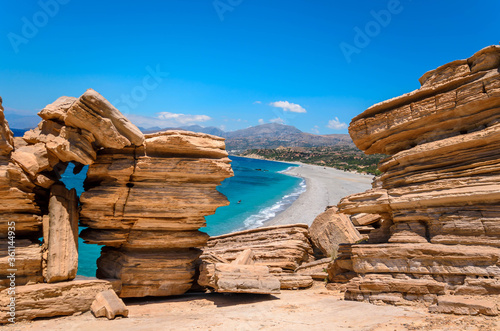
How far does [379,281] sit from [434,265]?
4.31ft

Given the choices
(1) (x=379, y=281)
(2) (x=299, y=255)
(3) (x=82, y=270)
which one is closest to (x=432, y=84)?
(1) (x=379, y=281)

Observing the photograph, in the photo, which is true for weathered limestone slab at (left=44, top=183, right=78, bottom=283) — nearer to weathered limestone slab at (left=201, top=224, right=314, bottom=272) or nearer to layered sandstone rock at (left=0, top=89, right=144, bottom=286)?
layered sandstone rock at (left=0, top=89, right=144, bottom=286)

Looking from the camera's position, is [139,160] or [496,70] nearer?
[496,70]

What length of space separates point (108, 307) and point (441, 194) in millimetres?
8186

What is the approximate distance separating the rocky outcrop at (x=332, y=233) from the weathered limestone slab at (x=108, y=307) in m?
8.20

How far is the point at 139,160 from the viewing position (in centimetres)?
901

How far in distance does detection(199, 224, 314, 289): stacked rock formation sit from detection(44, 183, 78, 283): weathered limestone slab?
4.30m

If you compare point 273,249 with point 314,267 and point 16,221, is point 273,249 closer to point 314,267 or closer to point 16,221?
point 314,267

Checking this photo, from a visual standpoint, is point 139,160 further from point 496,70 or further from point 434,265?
point 496,70

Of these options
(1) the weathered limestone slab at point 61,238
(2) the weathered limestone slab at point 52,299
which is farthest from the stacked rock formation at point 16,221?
(2) the weathered limestone slab at point 52,299

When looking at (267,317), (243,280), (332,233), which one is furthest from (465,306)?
(332,233)

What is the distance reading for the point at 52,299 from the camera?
25.2ft

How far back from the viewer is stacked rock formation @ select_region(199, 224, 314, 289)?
11796 millimetres

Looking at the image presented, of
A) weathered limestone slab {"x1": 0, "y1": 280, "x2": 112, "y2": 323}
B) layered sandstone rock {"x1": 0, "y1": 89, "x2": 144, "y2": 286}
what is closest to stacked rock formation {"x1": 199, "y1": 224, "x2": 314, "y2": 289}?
weathered limestone slab {"x1": 0, "y1": 280, "x2": 112, "y2": 323}
